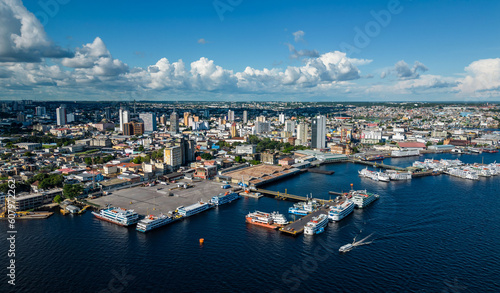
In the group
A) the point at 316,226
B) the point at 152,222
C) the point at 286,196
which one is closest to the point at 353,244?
the point at 316,226

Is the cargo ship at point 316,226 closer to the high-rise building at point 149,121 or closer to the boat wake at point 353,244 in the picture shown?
the boat wake at point 353,244

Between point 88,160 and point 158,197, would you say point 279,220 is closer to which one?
point 158,197

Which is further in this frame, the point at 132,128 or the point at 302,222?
the point at 132,128

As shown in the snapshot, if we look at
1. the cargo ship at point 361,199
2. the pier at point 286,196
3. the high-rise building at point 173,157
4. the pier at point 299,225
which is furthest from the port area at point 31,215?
the cargo ship at point 361,199

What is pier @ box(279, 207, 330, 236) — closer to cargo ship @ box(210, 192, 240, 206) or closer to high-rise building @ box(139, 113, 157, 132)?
cargo ship @ box(210, 192, 240, 206)

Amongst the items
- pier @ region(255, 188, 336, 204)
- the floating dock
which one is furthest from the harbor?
the floating dock

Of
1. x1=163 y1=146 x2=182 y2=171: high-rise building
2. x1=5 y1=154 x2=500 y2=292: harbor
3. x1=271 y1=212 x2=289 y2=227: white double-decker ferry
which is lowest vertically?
x1=5 y1=154 x2=500 y2=292: harbor
